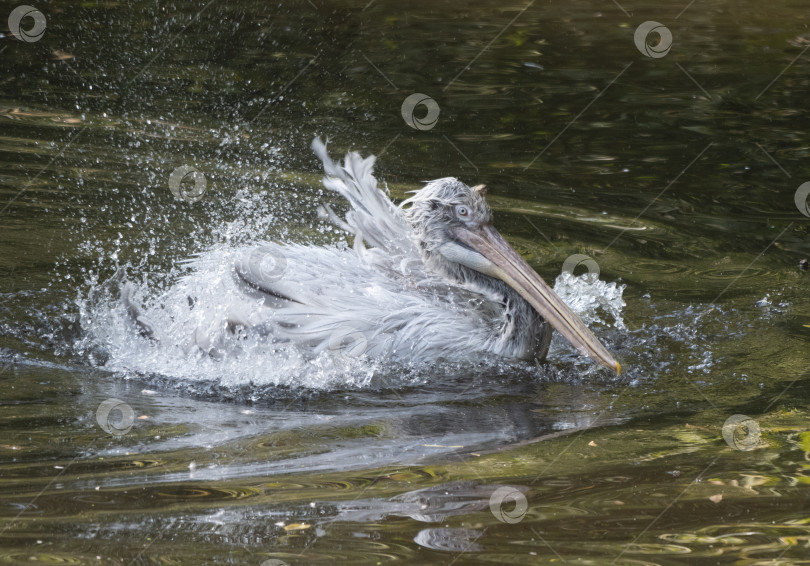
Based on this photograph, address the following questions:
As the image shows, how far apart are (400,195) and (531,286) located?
237 cm

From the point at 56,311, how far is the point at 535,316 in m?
2.62

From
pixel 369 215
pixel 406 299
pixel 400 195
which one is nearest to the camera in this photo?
pixel 406 299

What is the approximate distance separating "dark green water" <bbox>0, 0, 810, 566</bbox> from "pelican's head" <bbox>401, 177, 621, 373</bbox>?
18.8 inches

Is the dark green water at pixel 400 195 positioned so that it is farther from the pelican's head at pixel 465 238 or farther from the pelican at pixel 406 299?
the pelican's head at pixel 465 238

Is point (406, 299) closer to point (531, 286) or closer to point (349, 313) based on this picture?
point (349, 313)

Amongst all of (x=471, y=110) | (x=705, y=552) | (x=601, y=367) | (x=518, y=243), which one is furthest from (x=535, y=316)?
(x=471, y=110)

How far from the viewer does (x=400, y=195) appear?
24.3ft

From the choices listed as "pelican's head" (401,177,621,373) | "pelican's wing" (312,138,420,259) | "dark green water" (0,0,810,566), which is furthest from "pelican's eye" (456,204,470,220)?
"dark green water" (0,0,810,566)

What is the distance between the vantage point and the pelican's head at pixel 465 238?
526 centimetres

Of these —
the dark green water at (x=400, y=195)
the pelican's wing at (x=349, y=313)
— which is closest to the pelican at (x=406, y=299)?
the pelican's wing at (x=349, y=313)

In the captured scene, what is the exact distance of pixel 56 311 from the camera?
5707mm

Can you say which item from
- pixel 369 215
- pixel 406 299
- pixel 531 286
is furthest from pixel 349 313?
pixel 531 286

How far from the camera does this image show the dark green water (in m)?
3.56

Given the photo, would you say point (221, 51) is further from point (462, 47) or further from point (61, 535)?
point (61, 535)
